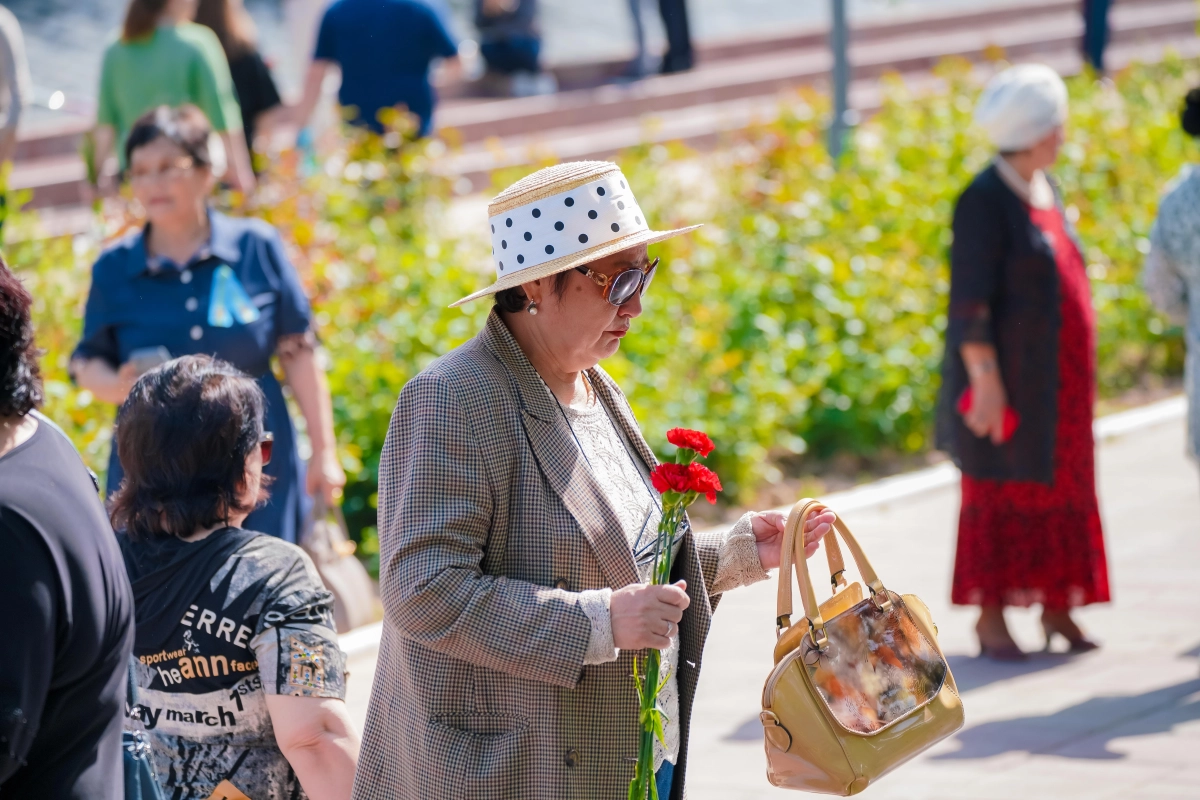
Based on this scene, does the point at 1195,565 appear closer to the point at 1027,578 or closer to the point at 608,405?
the point at 1027,578

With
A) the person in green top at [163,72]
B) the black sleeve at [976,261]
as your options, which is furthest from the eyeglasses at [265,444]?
the person in green top at [163,72]

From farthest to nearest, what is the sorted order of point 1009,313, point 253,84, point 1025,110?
point 253,84 < point 1009,313 < point 1025,110

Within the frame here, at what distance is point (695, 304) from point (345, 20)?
327 centimetres

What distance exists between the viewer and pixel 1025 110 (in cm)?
534

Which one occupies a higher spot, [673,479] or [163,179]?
[163,179]

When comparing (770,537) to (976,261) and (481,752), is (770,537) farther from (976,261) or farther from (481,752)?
(976,261)

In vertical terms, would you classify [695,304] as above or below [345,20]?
below

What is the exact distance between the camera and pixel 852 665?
2768 mm

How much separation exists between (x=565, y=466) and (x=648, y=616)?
36cm

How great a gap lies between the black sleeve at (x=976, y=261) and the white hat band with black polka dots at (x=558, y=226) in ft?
9.39

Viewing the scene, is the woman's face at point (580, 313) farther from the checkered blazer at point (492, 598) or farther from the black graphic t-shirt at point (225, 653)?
the black graphic t-shirt at point (225, 653)

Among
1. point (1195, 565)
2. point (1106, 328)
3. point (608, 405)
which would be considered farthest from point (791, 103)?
point (608, 405)

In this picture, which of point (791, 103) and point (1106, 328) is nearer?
point (1106, 328)

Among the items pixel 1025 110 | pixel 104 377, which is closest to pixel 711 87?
pixel 1025 110
